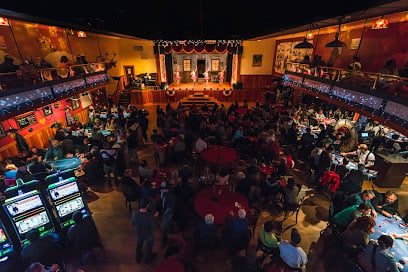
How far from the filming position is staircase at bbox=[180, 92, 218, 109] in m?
17.1

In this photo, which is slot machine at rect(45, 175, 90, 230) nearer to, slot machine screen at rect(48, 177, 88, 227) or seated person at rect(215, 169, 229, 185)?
slot machine screen at rect(48, 177, 88, 227)

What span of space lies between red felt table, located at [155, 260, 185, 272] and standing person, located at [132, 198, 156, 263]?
122cm

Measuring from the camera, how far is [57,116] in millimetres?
10914

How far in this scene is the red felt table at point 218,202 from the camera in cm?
482

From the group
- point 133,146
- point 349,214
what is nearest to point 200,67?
point 133,146

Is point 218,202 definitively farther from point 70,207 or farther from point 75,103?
point 75,103

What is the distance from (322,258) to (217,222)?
8.98ft

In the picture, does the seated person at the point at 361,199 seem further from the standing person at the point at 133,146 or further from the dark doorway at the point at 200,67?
the dark doorway at the point at 200,67

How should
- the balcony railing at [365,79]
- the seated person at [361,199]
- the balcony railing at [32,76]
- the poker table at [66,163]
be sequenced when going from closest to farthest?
the seated person at [361,199] → the balcony railing at [365,79] → the balcony railing at [32,76] → the poker table at [66,163]

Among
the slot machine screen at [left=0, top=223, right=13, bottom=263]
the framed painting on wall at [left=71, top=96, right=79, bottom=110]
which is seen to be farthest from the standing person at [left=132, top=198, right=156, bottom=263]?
the framed painting on wall at [left=71, top=96, right=79, bottom=110]

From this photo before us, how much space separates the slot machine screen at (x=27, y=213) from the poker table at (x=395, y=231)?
6912 millimetres

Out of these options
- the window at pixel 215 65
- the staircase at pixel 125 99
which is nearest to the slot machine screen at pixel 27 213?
the staircase at pixel 125 99

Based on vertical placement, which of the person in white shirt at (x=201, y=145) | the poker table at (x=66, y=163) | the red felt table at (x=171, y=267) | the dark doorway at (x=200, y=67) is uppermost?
the dark doorway at (x=200, y=67)

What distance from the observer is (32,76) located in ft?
23.2
